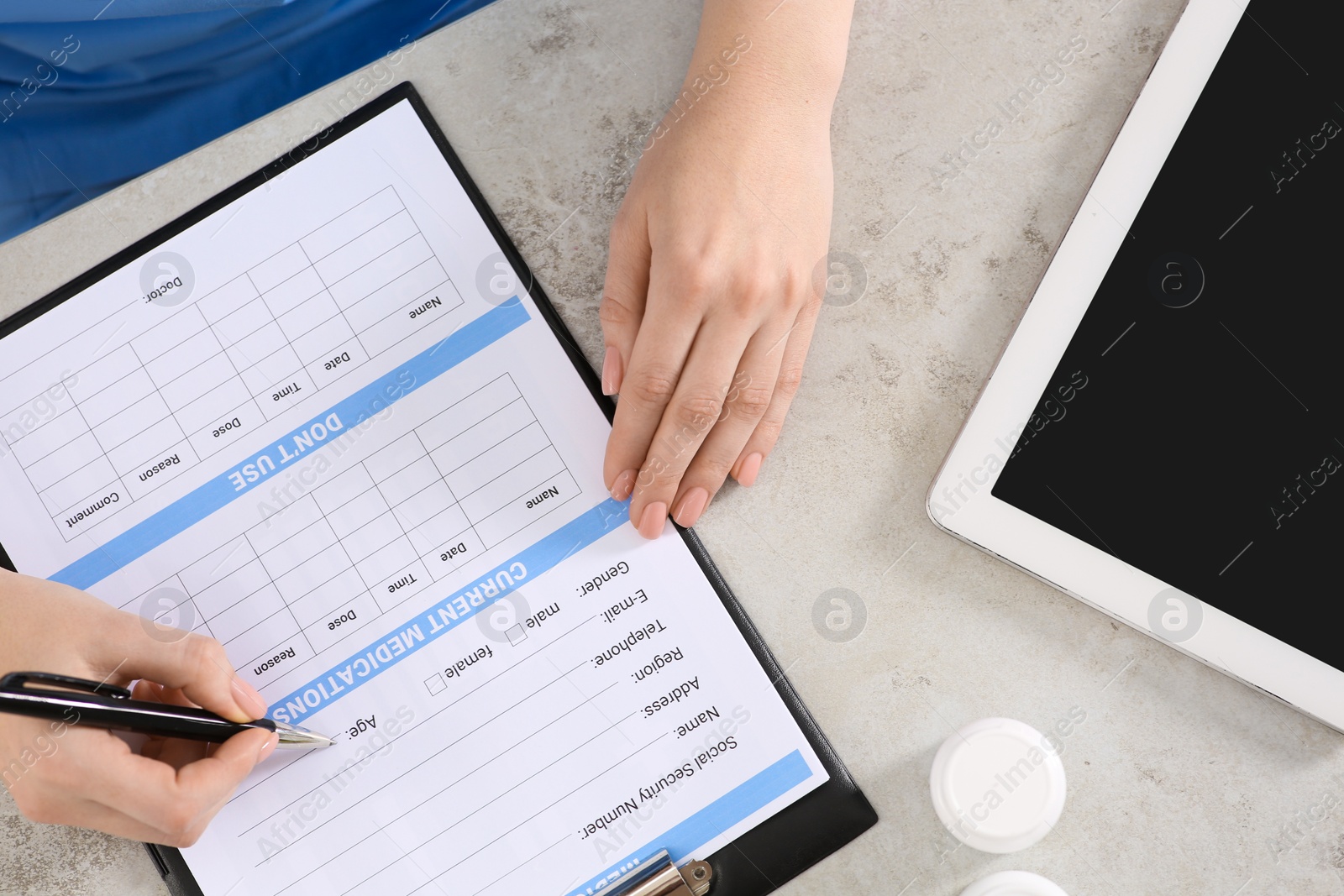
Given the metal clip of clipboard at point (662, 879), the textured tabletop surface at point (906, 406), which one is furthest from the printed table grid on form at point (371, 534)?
the metal clip of clipboard at point (662, 879)

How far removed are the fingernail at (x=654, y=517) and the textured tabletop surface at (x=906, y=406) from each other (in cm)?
5

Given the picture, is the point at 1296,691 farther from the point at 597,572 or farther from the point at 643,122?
the point at 643,122

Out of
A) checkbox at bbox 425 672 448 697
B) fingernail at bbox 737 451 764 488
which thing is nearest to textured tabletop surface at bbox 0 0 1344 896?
fingernail at bbox 737 451 764 488

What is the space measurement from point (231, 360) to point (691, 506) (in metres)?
0.41

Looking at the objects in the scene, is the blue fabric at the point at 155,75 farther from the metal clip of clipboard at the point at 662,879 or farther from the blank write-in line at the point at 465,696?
the metal clip of clipboard at the point at 662,879

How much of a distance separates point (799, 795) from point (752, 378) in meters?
0.34

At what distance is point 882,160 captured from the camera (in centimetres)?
71

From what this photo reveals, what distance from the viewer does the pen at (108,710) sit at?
0.51m

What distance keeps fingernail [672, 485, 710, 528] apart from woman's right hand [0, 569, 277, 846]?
36cm

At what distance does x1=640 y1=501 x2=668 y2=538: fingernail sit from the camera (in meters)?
0.64

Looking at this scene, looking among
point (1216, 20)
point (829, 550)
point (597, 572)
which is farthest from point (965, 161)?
point (597, 572)

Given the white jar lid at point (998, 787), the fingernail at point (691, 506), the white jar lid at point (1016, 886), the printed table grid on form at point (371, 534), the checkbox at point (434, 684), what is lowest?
the white jar lid at point (1016, 886)

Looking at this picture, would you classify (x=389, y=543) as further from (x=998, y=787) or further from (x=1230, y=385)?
(x=1230, y=385)

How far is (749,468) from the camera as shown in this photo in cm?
67
